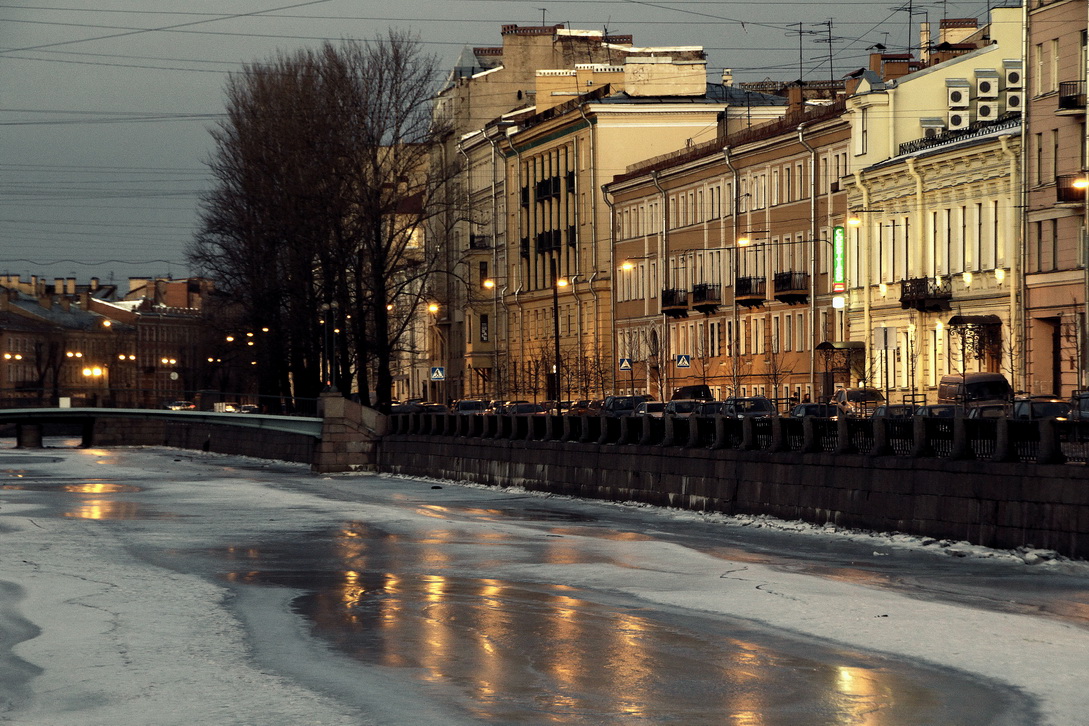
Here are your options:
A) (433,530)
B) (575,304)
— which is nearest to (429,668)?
(433,530)

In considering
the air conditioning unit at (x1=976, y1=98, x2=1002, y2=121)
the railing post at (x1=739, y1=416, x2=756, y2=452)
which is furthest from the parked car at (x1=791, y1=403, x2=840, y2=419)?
the air conditioning unit at (x1=976, y1=98, x2=1002, y2=121)

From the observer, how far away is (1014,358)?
57.0 meters

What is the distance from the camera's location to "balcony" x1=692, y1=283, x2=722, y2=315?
7888 centimetres

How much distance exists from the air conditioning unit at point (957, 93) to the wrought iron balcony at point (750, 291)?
37.3 feet

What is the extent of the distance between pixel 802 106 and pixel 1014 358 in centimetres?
2515

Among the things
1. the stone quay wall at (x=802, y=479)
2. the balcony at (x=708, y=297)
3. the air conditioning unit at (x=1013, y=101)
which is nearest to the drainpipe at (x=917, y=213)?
the air conditioning unit at (x=1013, y=101)

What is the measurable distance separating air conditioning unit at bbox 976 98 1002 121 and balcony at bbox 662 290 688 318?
18349mm

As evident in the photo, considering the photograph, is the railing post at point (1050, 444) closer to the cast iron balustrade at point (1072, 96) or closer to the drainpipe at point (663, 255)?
the cast iron balustrade at point (1072, 96)

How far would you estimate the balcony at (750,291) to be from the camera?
7469cm

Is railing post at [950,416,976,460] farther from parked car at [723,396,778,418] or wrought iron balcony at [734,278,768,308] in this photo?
wrought iron balcony at [734,278,768,308]

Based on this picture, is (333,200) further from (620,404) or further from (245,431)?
(245,431)

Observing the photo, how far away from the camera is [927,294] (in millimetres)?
62375

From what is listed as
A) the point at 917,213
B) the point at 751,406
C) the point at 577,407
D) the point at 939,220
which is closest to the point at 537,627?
the point at 751,406

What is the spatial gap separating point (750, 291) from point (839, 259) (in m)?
8.37
